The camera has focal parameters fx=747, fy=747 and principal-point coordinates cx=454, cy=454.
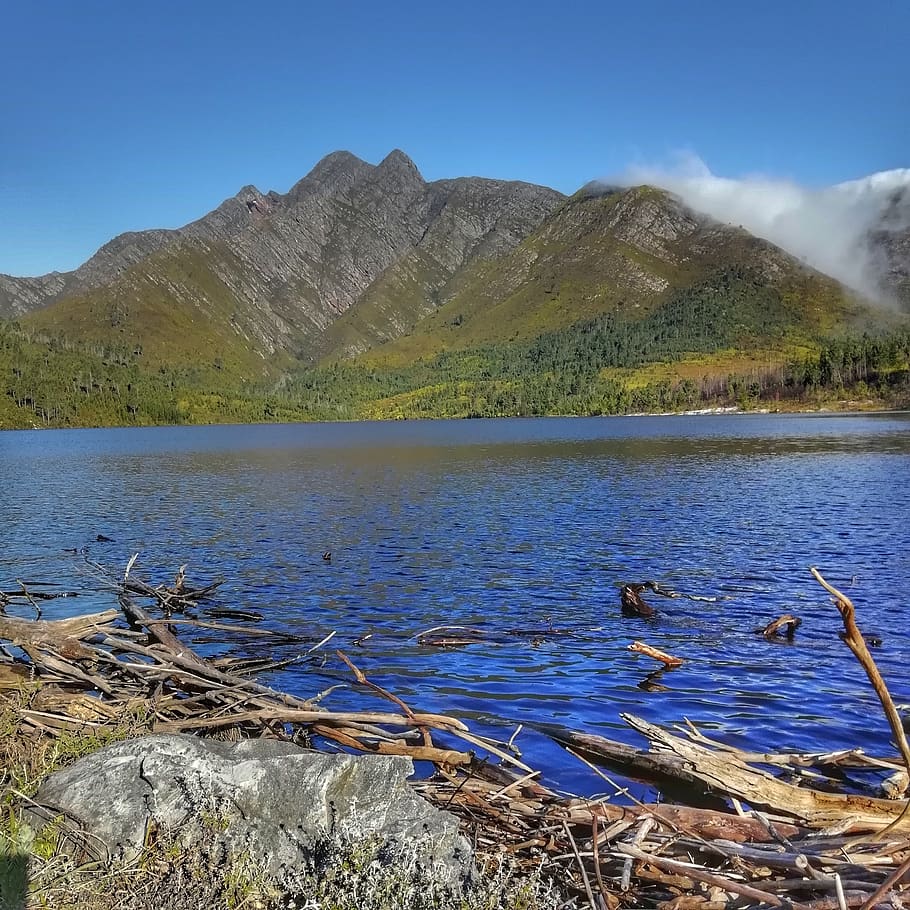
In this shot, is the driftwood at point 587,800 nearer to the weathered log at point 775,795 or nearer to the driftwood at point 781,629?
the weathered log at point 775,795

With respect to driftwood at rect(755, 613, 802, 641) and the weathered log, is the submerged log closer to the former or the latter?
driftwood at rect(755, 613, 802, 641)

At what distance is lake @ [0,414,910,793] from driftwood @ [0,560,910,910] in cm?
384

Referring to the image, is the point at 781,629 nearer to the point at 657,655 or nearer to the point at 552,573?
the point at 657,655

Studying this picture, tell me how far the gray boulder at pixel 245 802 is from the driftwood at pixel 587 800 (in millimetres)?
904

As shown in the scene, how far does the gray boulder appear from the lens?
23.6 feet

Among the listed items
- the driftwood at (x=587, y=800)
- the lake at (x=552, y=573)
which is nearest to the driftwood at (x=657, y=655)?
the lake at (x=552, y=573)

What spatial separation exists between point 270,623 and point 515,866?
1908 cm

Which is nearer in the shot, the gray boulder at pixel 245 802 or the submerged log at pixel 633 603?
the gray boulder at pixel 245 802

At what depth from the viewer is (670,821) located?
24.6 feet

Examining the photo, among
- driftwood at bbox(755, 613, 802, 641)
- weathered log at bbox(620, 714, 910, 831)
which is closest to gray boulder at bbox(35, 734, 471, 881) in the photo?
weathered log at bbox(620, 714, 910, 831)

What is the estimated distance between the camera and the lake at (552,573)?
17156 millimetres

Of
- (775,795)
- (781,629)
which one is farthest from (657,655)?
(775,795)

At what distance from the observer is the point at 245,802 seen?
757 centimetres

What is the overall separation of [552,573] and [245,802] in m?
25.1
